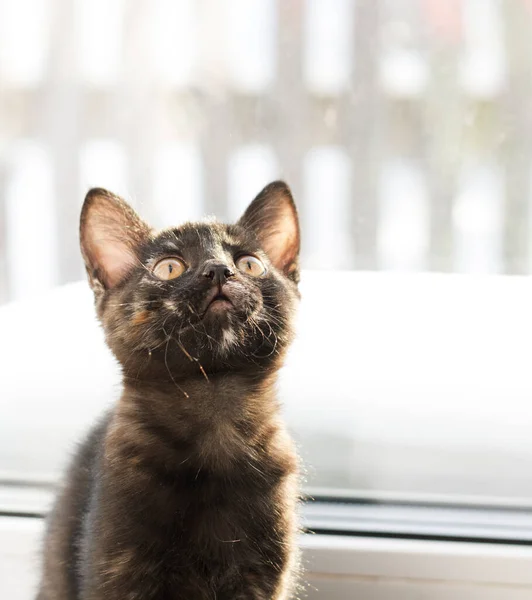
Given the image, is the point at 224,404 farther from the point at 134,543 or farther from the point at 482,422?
the point at 482,422

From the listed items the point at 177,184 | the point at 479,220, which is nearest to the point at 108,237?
the point at 177,184

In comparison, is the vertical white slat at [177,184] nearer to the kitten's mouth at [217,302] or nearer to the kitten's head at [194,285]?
the kitten's head at [194,285]

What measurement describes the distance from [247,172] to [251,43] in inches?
8.1

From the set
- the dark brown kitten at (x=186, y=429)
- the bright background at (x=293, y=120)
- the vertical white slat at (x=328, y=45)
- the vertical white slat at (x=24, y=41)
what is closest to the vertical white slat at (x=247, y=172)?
the bright background at (x=293, y=120)

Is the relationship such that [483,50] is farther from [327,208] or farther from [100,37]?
[100,37]

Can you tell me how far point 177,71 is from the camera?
47.6 inches

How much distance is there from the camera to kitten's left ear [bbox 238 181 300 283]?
3.25 ft

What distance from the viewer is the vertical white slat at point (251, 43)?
117 cm

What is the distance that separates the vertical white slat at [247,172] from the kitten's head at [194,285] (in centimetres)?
22

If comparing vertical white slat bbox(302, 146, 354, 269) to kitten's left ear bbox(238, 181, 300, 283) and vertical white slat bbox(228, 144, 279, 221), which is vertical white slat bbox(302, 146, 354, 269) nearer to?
vertical white slat bbox(228, 144, 279, 221)

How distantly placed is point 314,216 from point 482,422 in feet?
1.42

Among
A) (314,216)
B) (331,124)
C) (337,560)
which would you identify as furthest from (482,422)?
(331,124)

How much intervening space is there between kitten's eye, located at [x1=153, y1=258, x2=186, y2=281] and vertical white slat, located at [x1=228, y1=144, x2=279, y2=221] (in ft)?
1.04

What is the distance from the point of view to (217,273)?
0.85 m
